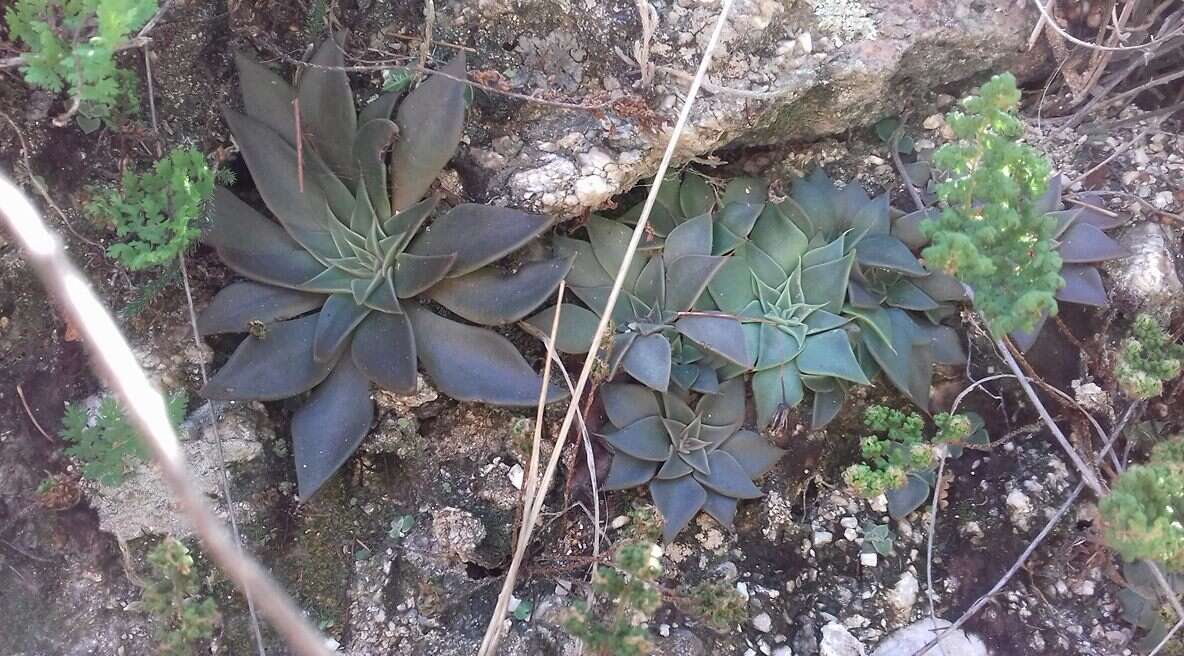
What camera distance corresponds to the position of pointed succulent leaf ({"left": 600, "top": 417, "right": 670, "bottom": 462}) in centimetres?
198

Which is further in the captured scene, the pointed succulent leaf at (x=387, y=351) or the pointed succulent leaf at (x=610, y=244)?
the pointed succulent leaf at (x=610, y=244)

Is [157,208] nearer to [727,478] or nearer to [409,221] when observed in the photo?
[409,221]

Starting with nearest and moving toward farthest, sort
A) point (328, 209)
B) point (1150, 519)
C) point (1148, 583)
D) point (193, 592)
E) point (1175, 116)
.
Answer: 1. point (1150, 519)
2. point (193, 592)
3. point (1148, 583)
4. point (328, 209)
5. point (1175, 116)

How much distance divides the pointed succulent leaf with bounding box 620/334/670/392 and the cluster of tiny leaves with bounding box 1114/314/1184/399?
107 cm

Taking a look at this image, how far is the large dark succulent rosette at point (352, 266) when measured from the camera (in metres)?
1.91

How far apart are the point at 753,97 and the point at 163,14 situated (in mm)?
1412

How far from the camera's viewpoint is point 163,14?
186 centimetres

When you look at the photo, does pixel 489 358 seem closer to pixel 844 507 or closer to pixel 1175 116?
pixel 844 507

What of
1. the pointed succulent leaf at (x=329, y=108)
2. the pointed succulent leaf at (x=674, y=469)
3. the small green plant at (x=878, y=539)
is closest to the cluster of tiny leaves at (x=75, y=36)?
the pointed succulent leaf at (x=329, y=108)

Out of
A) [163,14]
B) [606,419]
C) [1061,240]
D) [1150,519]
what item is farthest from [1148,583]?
[163,14]

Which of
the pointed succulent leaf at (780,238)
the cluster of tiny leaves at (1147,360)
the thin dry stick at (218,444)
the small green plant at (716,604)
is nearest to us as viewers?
the small green plant at (716,604)

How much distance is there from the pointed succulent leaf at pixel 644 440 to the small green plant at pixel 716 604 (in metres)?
0.36

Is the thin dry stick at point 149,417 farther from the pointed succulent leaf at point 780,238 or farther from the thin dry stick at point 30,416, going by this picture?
the pointed succulent leaf at point 780,238

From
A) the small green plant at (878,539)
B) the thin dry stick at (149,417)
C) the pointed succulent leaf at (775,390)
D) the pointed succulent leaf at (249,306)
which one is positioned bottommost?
the small green plant at (878,539)
